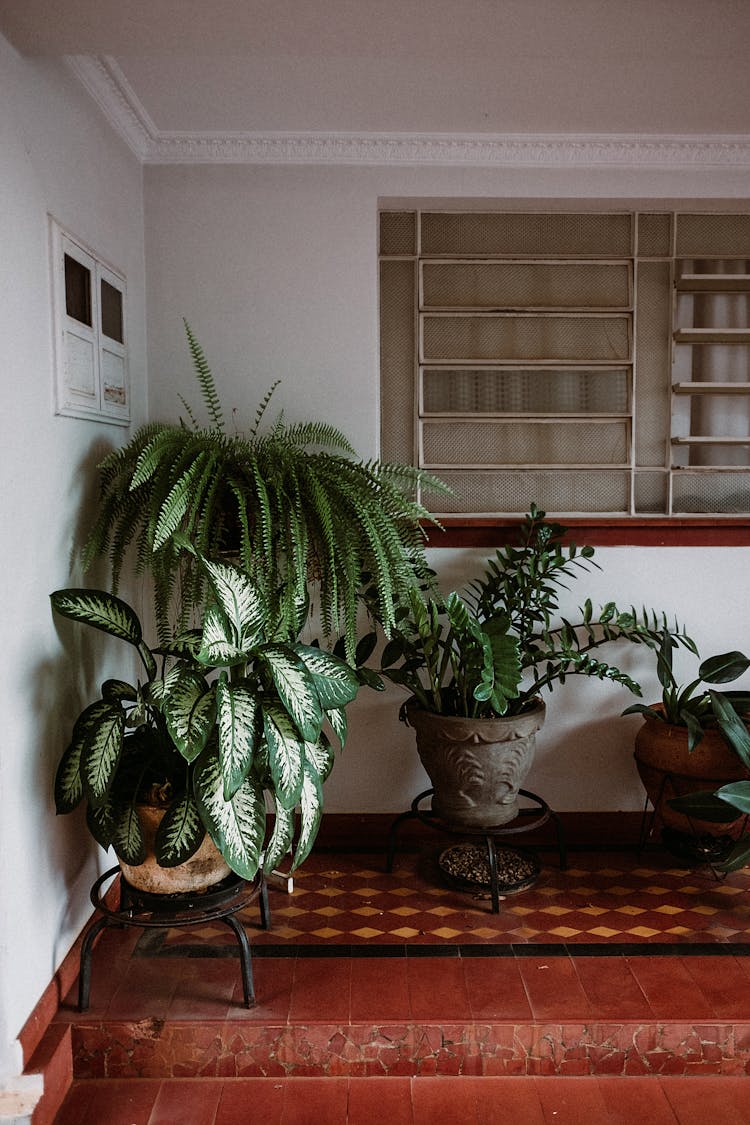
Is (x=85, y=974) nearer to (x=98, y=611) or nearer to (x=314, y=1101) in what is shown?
(x=314, y=1101)

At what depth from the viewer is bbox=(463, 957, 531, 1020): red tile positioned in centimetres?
230

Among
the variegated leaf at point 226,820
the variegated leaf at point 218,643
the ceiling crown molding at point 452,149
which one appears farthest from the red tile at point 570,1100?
the ceiling crown molding at point 452,149

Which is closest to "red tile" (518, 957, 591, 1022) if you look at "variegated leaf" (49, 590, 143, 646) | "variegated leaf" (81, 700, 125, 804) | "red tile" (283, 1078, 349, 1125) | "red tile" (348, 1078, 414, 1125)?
"red tile" (348, 1078, 414, 1125)

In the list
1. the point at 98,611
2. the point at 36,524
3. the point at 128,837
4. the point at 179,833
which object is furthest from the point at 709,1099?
the point at 36,524

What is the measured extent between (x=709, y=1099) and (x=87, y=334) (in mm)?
2487

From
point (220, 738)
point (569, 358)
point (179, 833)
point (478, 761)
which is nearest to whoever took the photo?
point (220, 738)

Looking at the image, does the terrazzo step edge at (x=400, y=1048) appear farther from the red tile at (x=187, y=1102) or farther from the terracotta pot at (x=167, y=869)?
the terracotta pot at (x=167, y=869)

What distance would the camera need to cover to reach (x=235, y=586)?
229cm

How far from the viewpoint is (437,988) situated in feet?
7.91

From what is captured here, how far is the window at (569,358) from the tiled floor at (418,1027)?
152 cm

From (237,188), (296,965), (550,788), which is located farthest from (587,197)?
(296,965)

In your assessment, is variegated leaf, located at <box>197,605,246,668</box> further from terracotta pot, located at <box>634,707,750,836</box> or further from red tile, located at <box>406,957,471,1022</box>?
terracotta pot, located at <box>634,707,750,836</box>

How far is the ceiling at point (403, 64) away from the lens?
2.00 meters

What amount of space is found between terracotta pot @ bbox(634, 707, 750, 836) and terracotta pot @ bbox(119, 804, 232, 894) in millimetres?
1454
